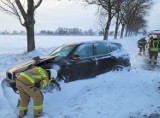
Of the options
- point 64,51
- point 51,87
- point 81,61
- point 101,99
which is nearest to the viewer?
point 101,99

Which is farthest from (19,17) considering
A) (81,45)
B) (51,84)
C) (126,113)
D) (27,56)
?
(126,113)

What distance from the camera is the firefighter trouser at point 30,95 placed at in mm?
6727

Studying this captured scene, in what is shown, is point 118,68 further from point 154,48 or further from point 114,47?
point 154,48

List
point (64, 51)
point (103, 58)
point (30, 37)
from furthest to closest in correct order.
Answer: point (30, 37) → point (103, 58) → point (64, 51)

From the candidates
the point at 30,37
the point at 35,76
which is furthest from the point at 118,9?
the point at 35,76

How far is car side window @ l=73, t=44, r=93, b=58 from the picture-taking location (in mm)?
9516

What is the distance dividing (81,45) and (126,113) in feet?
11.4

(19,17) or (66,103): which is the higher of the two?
(19,17)

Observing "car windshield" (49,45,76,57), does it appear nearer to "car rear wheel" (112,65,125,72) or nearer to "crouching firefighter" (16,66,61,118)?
"car rear wheel" (112,65,125,72)

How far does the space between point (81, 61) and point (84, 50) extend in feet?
1.82

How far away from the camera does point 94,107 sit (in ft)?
24.1

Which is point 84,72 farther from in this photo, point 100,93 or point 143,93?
point 143,93

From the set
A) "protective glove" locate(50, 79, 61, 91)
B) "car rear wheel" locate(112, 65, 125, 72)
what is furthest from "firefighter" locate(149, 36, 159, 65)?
"protective glove" locate(50, 79, 61, 91)

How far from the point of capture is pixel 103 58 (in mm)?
10367
